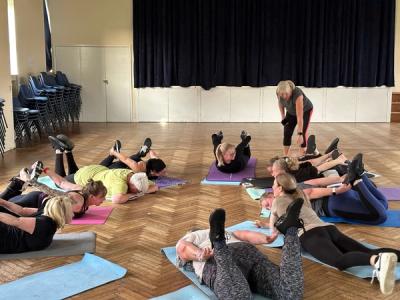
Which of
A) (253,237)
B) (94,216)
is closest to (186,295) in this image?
(253,237)

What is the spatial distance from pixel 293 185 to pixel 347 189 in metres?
0.82

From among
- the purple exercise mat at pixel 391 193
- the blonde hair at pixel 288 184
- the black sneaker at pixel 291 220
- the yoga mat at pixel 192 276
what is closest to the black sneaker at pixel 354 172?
the blonde hair at pixel 288 184

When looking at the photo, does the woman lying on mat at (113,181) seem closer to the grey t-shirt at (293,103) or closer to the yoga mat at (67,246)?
the yoga mat at (67,246)

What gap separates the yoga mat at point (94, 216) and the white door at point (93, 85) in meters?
6.93

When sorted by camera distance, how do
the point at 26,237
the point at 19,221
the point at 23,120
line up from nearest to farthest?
1. the point at 19,221
2. the point at 26,237
3. the point at 23,120

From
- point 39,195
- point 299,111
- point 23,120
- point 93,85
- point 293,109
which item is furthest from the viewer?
point 93,85

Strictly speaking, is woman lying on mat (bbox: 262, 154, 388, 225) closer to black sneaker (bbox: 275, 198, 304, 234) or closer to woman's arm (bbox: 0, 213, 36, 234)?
black sneaker (bbox: 275, 198, 304, 234)

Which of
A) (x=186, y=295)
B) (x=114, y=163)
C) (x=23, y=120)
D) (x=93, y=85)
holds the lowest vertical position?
(x=186, y=295)

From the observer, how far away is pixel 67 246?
3674 mm

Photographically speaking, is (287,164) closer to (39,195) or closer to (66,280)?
(39,195)

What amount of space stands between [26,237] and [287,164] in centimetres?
232

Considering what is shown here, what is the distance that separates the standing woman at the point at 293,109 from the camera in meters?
6.10

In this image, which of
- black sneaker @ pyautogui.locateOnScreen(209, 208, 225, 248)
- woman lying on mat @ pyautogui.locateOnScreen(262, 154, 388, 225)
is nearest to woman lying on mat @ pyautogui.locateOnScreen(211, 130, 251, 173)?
woman lying on mat @ pyautogui.locateOnScreen(262, 154, 388, 225)

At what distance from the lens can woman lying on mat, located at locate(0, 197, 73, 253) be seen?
3.35 metres
